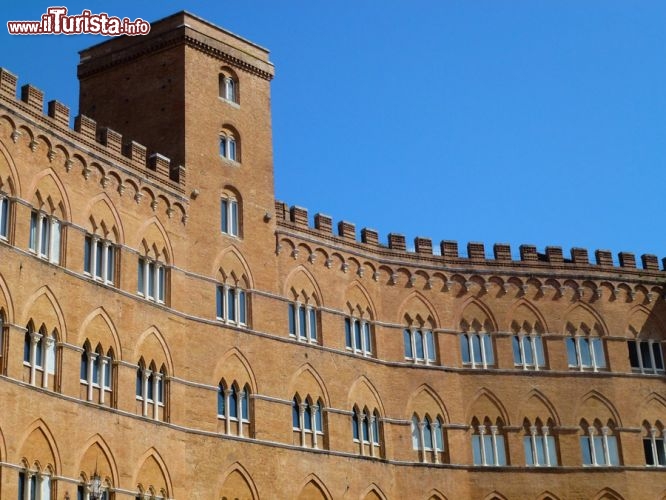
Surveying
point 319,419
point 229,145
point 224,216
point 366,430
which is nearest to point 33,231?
point 224,216

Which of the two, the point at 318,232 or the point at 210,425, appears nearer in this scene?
the point at 210,425

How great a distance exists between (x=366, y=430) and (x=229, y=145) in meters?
11.7

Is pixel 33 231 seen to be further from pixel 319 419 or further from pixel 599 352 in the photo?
pixel 599 352

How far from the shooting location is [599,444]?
5062 centimetres

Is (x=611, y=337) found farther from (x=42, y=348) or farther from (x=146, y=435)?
(x=42, y=348)

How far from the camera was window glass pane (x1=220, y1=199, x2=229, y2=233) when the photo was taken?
46406mm

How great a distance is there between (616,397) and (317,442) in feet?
42.0

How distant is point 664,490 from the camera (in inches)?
1986

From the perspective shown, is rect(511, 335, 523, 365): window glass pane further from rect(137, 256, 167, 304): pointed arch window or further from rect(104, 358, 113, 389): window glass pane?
rect(104, 358, 113, 389): window glass pane

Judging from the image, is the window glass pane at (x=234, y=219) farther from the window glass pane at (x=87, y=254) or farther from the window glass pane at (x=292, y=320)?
the window glass pane at (x=87, y=254)

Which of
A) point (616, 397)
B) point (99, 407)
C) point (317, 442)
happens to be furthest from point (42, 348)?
point (616, 397)

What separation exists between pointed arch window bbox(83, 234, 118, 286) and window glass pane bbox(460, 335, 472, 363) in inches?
619

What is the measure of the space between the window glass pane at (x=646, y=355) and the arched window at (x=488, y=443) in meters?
7.09

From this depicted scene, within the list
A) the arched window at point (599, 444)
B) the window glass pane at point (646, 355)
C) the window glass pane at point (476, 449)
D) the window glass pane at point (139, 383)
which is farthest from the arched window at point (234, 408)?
the window glass pane at point (646, 355)
